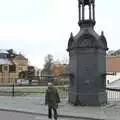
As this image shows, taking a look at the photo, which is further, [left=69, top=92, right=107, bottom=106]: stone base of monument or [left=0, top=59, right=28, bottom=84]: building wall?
[left=0, top=59, right=28, bottom=84]: building wall

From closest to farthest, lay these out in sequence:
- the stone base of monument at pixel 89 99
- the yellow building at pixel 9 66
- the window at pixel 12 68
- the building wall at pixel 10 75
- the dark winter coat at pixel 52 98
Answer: the dark winter coat at pixel 52 98
the stone base of monument at pixel 89 99
the building wall at pixel 10 75
the yellow building at pixel 9 66
the window at pixel 12 68

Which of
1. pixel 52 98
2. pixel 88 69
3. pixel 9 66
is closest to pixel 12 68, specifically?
pixel 9 66

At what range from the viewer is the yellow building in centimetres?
9981

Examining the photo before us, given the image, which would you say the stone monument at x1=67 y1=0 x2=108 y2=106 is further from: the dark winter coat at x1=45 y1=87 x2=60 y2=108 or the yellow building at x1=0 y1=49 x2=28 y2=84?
the yellow building at x1=0 y1=49 x2=28 y2=84

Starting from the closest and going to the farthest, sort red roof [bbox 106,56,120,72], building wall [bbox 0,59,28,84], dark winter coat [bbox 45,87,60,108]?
dark winter coat [bbox 45,87,60,108]
building wall [bbox 0,59,28,84]
red roof [bbox 106,56,120,72]

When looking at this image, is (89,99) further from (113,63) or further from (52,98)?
(113,63)

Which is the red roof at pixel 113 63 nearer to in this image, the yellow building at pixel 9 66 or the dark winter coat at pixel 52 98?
the yellow building at pixel 9 66

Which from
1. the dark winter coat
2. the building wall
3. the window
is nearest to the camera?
the dark winter coat

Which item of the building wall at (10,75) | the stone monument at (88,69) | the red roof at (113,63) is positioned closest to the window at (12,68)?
the building wall at (10,75)

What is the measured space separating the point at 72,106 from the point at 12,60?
100m

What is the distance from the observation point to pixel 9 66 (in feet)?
366

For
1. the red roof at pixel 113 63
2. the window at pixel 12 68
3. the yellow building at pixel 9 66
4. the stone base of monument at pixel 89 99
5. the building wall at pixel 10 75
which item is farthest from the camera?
the red roof at pixel 113 63

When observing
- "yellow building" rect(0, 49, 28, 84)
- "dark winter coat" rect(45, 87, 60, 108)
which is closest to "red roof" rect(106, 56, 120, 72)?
"yellow building" rect(0, 49, 28, 84)

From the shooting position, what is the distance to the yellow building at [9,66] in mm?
99812
